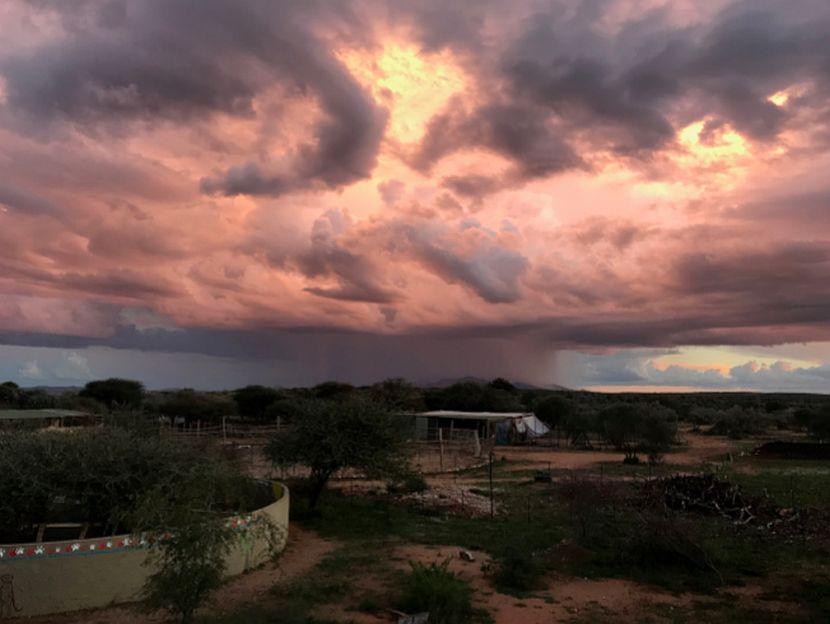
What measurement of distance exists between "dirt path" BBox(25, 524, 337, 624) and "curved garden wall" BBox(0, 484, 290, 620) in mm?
251

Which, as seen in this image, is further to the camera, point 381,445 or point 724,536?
point 381,445

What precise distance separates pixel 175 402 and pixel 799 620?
200ft

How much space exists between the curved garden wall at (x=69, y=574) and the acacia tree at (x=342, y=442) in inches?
333

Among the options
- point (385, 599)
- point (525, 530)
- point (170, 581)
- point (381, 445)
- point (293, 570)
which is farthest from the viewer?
point (381, 445)

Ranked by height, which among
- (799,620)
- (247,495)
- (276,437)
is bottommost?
(799,620)

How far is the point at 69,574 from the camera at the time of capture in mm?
11680

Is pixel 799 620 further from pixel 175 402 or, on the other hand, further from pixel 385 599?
pixel 175 402

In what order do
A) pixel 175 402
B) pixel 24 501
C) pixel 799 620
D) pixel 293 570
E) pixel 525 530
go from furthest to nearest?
pixel 175 402 < pixel 525 530 < pixel 293 570 < pixel 24 501 < pixel 799 620

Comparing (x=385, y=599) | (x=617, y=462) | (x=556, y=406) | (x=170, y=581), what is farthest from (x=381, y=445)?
(x=556, y=406)

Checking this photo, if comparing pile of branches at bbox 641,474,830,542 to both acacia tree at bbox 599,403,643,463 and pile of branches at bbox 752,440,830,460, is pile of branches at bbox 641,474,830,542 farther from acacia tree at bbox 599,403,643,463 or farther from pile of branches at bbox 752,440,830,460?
pile of branches at bbox 752,440,830,460

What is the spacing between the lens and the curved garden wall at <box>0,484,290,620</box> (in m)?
11.3

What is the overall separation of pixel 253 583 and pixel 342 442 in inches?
285

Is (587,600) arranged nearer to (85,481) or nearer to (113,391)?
(85,481)

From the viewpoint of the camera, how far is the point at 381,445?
21.1 metres
